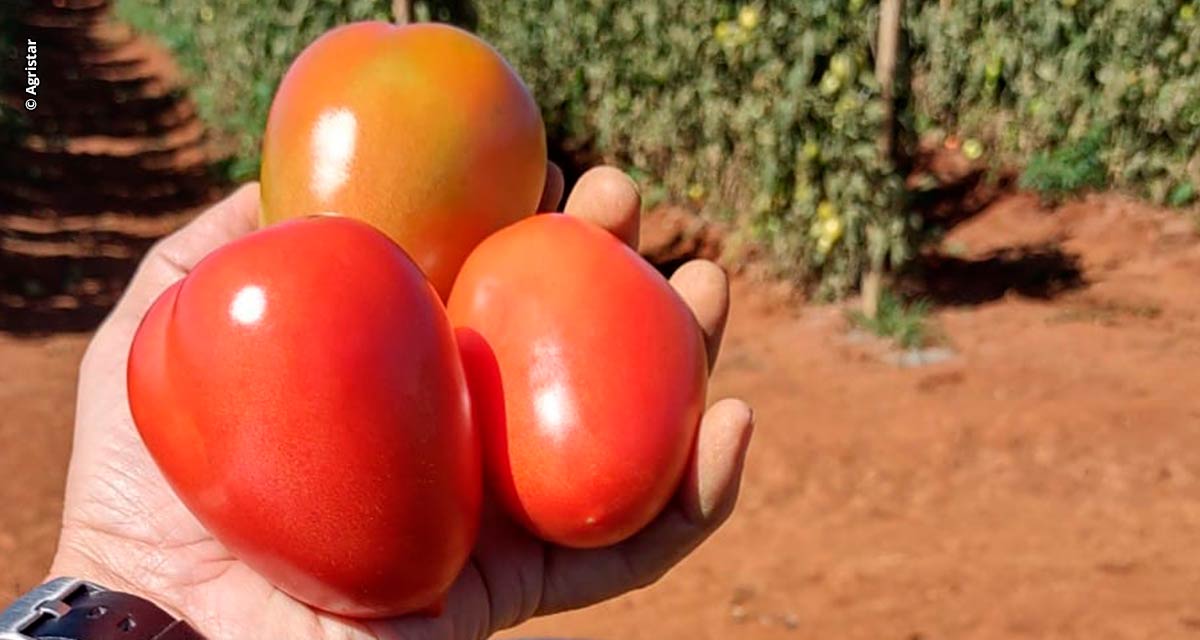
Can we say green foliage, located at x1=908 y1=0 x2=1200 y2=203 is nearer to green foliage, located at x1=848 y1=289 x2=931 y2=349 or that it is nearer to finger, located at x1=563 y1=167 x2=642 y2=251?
green foliage, located at x1=848 y1=289 x2=931 y2=349

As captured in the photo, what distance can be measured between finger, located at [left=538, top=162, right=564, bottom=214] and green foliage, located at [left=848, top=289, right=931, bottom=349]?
→ 339 centimetres

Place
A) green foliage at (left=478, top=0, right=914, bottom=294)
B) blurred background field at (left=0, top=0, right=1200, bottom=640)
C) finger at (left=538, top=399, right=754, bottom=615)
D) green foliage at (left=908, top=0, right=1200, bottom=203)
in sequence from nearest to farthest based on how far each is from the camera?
finger at (left=538, top=399, right=754, bottom=615)
blurred background field at (left=0, top=0, right=1200, bottom=640)
green foliage at (left=478, top=0, right=914, bottom=294)
green foliage at (left=908, top=0, right=1200, bottom=203)

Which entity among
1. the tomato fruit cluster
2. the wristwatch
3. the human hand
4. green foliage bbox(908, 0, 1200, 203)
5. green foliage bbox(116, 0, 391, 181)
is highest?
the tomato fruit cluster

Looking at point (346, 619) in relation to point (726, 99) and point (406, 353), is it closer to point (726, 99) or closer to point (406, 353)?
point (406, 353)

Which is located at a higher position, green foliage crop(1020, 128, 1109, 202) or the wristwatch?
the wristwatch

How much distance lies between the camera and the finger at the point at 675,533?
1383 millimetres

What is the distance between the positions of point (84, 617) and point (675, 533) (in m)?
0.62

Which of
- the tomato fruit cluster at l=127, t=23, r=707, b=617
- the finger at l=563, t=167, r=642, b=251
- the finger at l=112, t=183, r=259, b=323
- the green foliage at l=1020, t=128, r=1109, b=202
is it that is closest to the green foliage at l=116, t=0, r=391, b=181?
the green foliage at l=1020, t=128, r=1109, b=202

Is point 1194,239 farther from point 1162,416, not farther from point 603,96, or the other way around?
point 603,96

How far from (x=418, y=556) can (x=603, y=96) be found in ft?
18.3

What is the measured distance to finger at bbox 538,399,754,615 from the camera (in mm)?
1383

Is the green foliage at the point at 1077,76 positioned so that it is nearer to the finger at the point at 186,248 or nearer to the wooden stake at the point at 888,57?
the wooden stake at the point at 888,57

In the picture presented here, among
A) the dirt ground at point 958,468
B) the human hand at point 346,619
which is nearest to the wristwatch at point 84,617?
the human hand at point 346,619

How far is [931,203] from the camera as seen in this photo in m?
6.49
